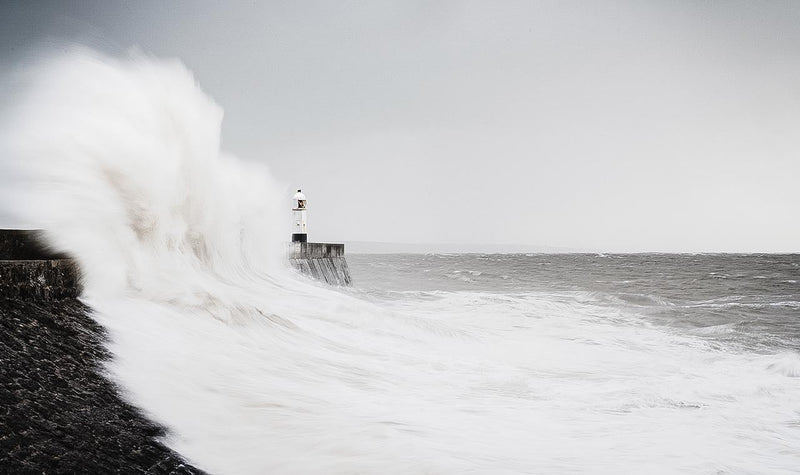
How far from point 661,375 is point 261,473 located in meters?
3.43

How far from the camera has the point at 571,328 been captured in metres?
6.98

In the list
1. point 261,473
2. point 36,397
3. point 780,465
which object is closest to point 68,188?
point 36,397

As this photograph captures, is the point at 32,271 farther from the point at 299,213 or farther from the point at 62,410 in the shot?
the point at 299,213

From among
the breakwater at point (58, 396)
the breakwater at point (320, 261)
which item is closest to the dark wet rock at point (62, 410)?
the breakwater at point (58, 396)

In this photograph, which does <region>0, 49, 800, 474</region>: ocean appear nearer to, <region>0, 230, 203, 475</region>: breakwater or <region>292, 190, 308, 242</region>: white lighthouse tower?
<region>0, 230, 203, 475</region>: breakwater

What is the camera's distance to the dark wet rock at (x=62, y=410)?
5.22 feet

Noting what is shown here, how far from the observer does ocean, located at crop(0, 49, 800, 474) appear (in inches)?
90.7

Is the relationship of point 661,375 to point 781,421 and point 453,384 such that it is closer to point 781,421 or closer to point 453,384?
point 781,421

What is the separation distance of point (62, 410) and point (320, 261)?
11.0m

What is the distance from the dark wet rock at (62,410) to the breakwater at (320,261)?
8.52m

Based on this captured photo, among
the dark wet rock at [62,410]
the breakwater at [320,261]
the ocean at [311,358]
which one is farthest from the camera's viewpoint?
the breakwater at [320,261]

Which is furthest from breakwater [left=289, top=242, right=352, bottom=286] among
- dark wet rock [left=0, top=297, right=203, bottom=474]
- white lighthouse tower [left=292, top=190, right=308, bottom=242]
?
dark wet rock [left=0, top=297, right=203, bottom=474]

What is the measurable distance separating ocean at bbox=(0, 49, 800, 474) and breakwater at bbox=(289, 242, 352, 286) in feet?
12.1

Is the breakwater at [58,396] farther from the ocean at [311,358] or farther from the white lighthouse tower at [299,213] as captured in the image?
the white lighthouse tower at [299,213]
